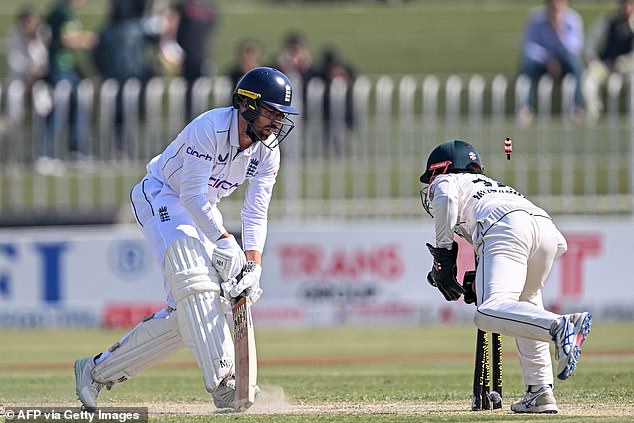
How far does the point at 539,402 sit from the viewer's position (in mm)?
7785

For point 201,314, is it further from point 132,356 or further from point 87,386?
point 87,386

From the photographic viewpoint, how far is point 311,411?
8023 millimetres

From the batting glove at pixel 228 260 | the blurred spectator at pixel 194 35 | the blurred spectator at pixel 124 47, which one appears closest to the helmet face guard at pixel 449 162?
the batting glove at pixel 228 260

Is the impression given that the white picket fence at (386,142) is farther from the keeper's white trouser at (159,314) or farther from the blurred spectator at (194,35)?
the keeper's white trouser at (159,314)

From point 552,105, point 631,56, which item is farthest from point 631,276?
point 631,56

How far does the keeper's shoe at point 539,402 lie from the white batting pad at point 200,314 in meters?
1.71

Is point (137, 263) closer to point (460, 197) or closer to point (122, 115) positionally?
Answer: point (122, 115)

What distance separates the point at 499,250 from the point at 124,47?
1176cm

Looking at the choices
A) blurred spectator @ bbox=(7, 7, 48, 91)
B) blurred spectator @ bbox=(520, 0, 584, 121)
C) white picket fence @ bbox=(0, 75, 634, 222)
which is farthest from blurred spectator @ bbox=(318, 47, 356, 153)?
blurred spectator @ bbox=(7, 7, 48, 91)

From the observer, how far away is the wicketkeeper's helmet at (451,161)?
8055 mm

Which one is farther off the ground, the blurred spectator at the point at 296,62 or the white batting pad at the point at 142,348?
the blurred spectator at the point at 296,62

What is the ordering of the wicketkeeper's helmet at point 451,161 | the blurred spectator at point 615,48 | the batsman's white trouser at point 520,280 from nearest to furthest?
1. the batsman's white trouser at point 520,280
2. the wicketkeeper's helmet at point 451,161
3. the blurred spectator at point 615,48

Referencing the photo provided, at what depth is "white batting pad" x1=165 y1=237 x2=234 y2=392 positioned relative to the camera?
25.6 feet

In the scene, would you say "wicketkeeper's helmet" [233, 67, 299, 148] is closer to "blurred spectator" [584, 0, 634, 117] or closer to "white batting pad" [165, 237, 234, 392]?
"white batting pad" [165, 237, 234, 392]
